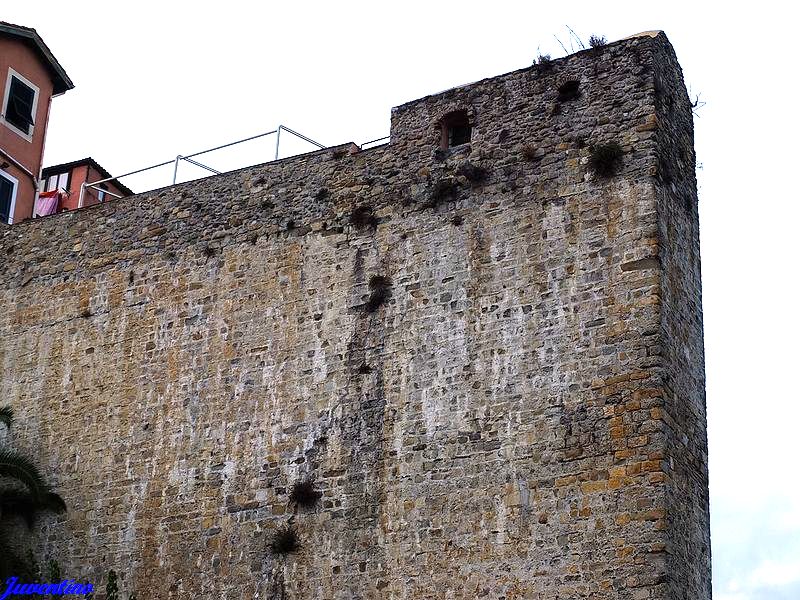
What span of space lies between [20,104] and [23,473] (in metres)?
8.97

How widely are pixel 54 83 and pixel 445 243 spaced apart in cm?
1191

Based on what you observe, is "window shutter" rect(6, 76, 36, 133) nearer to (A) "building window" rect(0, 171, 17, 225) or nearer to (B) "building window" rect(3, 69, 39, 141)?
(B) "building window" rect(3, 69, 39, 141)

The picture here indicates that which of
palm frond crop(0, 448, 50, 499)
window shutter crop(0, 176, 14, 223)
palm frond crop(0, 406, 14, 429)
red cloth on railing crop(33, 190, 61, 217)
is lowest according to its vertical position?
palm frond crop(0, 448, 50, 499)

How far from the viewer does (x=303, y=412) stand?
20.1 metres

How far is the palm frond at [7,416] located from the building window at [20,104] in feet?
21.8

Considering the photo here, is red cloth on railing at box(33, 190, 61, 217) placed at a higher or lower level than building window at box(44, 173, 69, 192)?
lower

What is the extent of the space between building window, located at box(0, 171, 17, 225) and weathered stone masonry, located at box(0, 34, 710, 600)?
12.8 feet

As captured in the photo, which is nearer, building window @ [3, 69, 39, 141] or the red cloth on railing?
building window @ [3, 69, 39, 141]

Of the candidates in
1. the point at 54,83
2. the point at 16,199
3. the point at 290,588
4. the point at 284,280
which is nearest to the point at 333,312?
the point at 284,280

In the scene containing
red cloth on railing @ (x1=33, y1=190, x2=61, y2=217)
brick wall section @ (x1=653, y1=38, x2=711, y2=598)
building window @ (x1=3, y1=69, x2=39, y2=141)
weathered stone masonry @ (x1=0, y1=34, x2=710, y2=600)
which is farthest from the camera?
red cloth on railing @ (x1=33, y1=190, x2=61, y2=217)

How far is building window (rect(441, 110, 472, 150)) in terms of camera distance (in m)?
21.0

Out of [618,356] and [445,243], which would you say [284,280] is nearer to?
[445,243]

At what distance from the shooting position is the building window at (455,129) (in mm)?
20984

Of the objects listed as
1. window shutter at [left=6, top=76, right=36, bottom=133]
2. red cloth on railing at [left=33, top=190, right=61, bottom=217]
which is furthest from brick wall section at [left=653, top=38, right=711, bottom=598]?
window shutter at [left=6, top=76, right=36, bottom=133]
